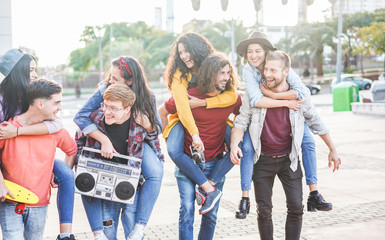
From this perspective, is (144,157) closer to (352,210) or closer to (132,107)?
(132,107)

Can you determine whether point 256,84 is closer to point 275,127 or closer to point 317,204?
point 275,127

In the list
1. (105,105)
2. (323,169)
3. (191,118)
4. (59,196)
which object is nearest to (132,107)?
(105,105)

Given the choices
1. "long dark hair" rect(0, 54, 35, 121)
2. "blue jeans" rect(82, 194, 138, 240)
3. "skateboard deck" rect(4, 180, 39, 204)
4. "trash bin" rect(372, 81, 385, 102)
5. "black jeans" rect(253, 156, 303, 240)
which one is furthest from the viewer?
"trash bin" rect(372, 81, 385, 102)

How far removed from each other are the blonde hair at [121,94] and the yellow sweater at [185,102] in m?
0.41

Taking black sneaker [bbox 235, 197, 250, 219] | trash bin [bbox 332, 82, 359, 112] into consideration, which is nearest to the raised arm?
black sneaker [bbox 235, 197, 250, 219]

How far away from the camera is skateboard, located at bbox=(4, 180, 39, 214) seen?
2.93 m

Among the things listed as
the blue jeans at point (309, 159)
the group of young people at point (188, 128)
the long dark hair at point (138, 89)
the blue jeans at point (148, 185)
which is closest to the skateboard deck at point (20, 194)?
the group of young people at point (188, 128)

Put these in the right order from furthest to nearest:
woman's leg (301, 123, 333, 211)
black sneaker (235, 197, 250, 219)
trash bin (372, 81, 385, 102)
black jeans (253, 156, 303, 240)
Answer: trash bin (372, 81, 385, 102)
woman's leg (301, 123, 333, 211)
black jeans (253, 156, 303, 240)
black sneaker (235, 197, 250, 219)

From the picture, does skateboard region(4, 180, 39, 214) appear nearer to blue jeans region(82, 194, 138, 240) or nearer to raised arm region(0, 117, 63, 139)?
raised arm region(0, 117, 63, 139)

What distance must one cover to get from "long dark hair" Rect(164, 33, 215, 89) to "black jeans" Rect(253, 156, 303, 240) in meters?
0.91

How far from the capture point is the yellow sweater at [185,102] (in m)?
3.61

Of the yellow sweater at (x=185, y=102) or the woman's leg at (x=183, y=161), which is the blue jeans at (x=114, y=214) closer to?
the woman's leg at (x=183, y=161)

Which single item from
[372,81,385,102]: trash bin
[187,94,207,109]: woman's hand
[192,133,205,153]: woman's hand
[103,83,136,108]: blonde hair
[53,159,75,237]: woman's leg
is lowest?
[372,81,385,102]: trash bin

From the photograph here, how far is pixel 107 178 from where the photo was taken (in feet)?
11.1
